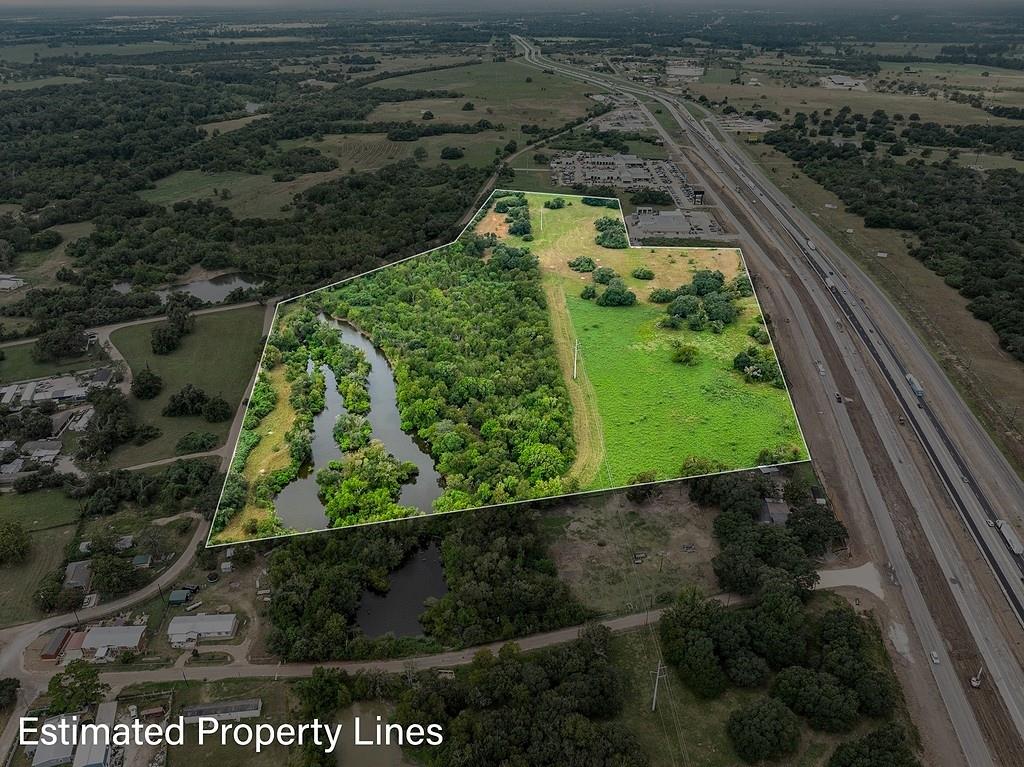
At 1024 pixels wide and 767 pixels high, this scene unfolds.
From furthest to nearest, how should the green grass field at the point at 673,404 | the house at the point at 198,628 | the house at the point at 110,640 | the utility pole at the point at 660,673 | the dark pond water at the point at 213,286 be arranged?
the dark pond water at the point at 213,286, the green grass field at the point at 673,404, the house at the point at 198,628, the house at the point at 110,640, the utility pole at the point at 660,673

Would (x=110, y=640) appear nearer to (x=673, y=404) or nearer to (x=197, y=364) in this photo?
(x=197, y=364)

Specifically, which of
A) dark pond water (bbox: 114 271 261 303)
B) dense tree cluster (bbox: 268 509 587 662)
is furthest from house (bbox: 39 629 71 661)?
dark pond water (bbox: 114 271 261 303)

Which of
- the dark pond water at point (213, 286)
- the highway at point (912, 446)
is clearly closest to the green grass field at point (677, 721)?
the highway at point (912, 446)

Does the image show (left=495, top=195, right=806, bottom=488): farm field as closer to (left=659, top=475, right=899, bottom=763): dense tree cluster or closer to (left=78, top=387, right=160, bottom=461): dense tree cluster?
(left=659, top=475, right=899, bottom=763): dense tree cluster

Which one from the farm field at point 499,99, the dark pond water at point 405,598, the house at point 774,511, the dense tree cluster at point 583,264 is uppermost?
the farm field at point 499,99

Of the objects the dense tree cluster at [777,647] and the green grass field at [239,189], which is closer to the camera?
the dense tree cluster at [777,647]

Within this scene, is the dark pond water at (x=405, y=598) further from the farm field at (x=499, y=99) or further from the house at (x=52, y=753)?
the farm field at (x=499, y=99)
